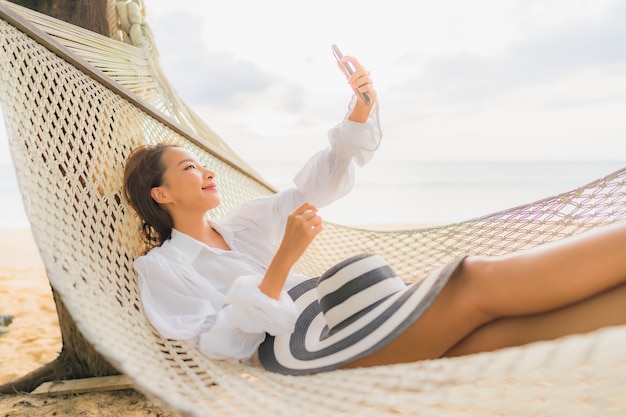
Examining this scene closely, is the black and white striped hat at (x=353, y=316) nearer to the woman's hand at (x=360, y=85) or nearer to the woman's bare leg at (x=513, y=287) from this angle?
the woman's bare leg at (x=513, y=287)

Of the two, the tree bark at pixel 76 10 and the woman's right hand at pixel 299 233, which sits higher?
the tree bark at pixel 76 10

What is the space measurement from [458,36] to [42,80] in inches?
557

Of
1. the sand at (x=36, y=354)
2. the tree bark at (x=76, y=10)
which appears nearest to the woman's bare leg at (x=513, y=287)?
the sand at (x=36, y=354)

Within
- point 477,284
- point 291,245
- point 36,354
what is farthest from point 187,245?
point 36,354

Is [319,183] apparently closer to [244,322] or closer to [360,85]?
[360,85]

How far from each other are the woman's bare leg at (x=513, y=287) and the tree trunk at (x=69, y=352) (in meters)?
1.02

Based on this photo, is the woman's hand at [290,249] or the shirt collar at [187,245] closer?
the woman's hand at [290,249]

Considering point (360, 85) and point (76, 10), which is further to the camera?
point (76, 10)


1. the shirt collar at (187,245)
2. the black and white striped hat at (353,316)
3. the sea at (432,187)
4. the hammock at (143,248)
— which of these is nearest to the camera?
the hammock at (143,248)

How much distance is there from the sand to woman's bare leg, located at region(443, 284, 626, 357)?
93 centimetres

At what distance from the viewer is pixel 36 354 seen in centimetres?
185

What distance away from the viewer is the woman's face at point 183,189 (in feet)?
4.33

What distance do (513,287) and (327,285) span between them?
0.35 meters

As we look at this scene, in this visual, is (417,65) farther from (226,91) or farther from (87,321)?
(87,321)
